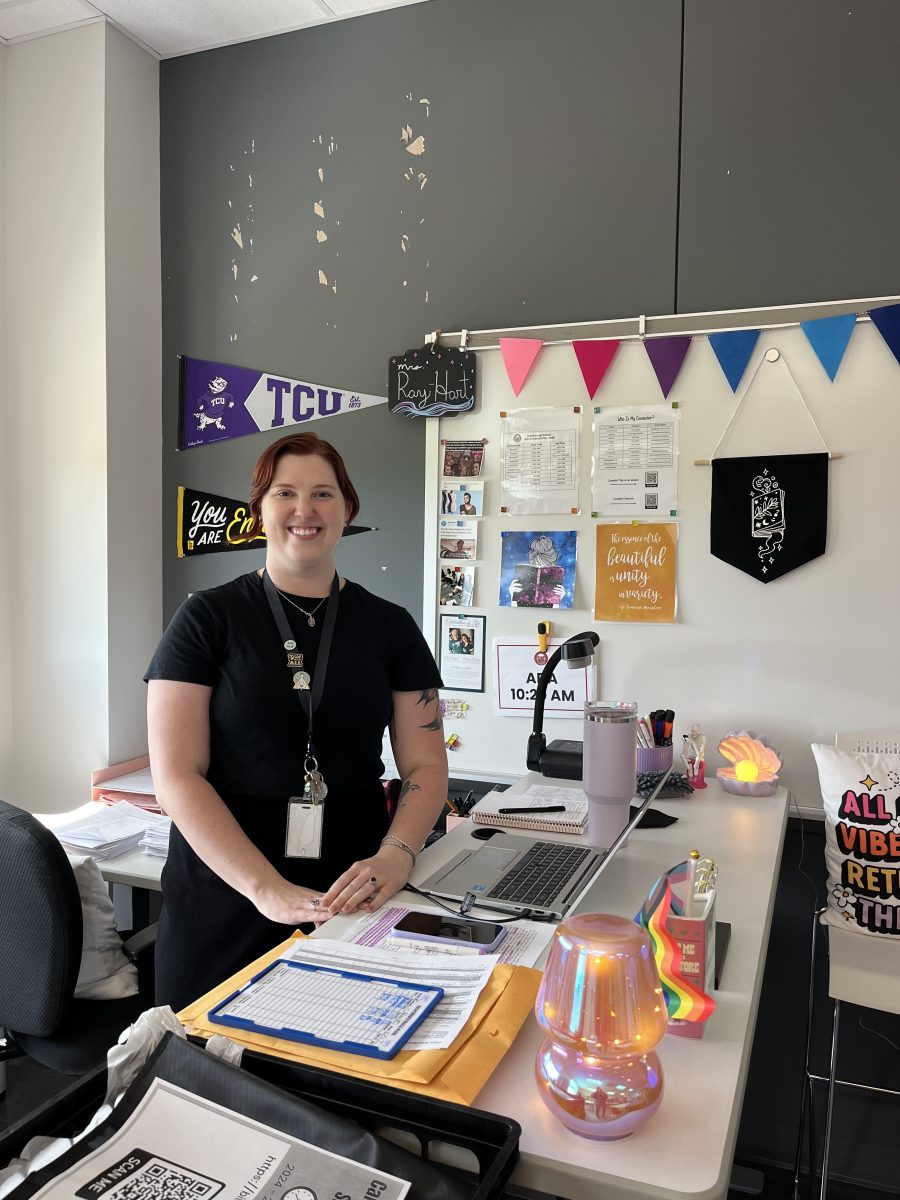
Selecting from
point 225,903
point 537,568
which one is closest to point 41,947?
point 225,903

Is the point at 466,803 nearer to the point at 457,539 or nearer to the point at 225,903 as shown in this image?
the point at 457,539

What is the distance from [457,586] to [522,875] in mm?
1259

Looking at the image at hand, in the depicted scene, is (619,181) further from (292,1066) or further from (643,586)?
(292,1066)

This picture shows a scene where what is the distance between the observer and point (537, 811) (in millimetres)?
1925

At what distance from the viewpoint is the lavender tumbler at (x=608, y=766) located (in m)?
1.67

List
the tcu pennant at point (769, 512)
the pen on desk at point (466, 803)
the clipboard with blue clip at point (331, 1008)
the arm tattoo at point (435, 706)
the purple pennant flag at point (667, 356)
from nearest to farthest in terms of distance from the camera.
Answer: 1. the clipboard with blue clip at point (331, 1008)
2. the arm tattoo at point (435, 706)
3. the tcu pennant at point (769, 512)
4. the purple pennant flag at point (667, 356)
5. the pen on desk at point (466, 803)

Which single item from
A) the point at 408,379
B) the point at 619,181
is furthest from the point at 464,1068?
the point at 619,181

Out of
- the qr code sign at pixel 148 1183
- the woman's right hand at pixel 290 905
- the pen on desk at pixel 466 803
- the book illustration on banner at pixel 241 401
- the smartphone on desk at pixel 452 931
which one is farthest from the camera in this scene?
the book illustration on banner at pixel 241 401

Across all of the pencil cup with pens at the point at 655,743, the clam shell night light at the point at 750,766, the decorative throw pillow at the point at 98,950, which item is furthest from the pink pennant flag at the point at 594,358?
the decorative throw pillow at the point at 98,950

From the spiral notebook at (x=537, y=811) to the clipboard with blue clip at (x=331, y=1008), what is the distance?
0.77 m

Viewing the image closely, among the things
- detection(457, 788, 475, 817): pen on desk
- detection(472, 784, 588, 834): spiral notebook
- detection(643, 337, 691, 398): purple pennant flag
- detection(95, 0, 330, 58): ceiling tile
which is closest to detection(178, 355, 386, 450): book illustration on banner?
detection(643, 337, 691, 398): purple pennant flag

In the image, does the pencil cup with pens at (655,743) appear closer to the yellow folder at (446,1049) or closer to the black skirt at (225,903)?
the black skirt at (225,903)

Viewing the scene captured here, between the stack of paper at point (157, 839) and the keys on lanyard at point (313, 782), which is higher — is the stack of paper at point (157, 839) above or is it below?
below

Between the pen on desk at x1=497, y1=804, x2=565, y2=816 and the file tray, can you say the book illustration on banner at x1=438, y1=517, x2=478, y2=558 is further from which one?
the file tray
